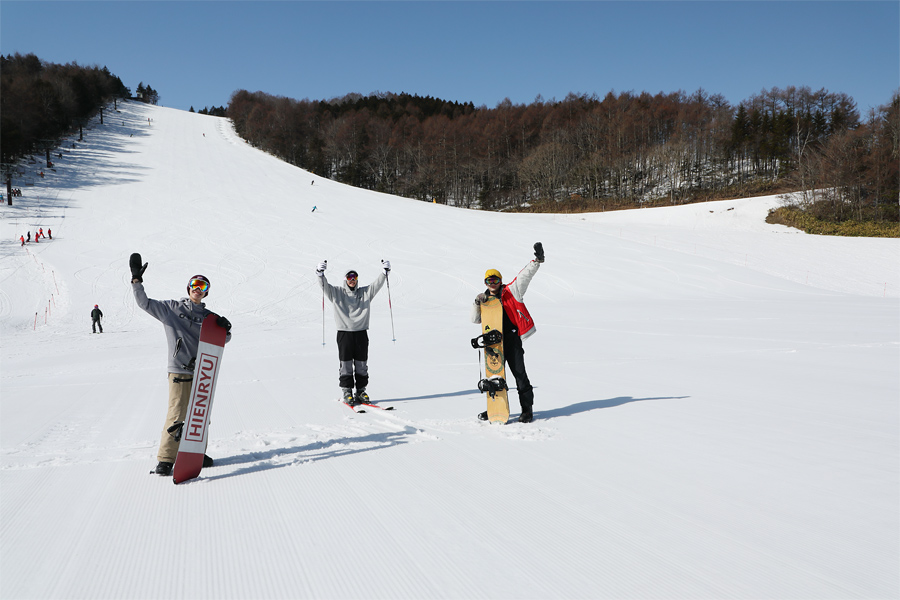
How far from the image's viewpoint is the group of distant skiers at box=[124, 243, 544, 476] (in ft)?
13.6

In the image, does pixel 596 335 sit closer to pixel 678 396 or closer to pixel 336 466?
pixel 678 396

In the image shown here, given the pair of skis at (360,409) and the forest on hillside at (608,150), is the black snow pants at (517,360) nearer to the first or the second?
the pair of skis at (360,409)

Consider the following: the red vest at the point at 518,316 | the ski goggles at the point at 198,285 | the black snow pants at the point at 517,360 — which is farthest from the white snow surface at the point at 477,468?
the ski goggles at the point at 198,285

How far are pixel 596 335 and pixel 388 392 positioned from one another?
6.73 m

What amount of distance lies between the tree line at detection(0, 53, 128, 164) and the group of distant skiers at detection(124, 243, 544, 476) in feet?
177

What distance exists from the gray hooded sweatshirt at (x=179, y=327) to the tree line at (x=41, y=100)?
54.9 meters

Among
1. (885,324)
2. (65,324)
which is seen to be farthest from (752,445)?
(65,324)

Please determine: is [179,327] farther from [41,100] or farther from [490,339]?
[41,100]

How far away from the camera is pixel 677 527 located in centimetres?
290

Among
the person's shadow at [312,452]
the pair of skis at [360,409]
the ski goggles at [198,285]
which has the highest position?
the ski goggles at [198,285]

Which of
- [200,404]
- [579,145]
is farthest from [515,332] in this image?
[579,145]

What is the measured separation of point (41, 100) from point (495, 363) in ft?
249

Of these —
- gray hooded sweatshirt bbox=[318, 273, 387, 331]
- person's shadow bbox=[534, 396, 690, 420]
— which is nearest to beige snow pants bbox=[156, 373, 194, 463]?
gray hooded sweatshirt bbox=[318, 273, 387, 331]

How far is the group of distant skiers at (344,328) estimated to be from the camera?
13.6ft
